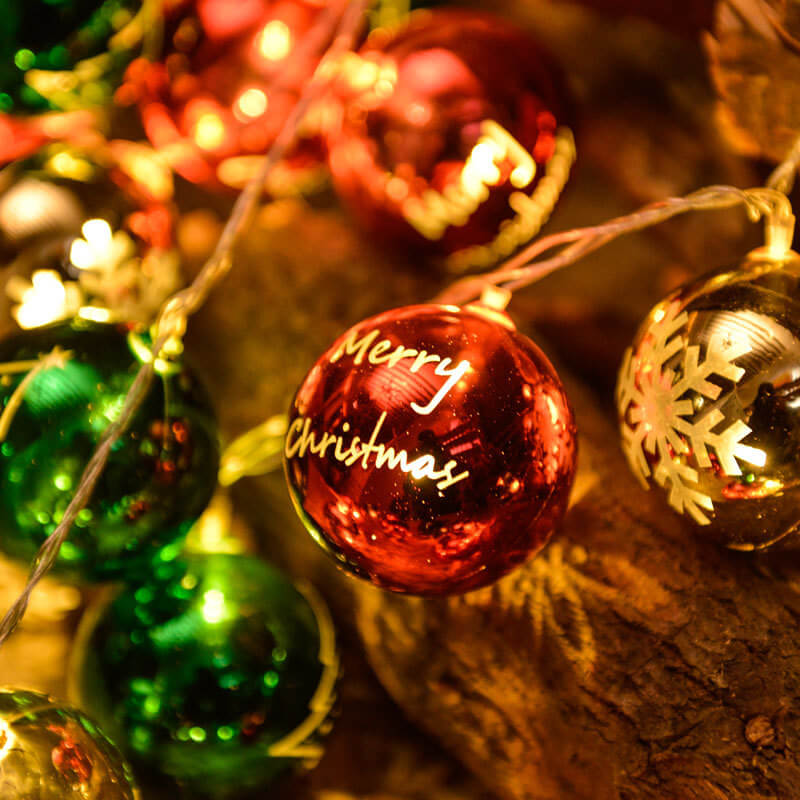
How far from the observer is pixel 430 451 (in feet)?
2.23

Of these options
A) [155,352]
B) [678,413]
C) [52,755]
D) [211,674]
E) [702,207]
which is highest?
[702,207]

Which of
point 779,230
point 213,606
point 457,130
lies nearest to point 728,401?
A: point 779,230

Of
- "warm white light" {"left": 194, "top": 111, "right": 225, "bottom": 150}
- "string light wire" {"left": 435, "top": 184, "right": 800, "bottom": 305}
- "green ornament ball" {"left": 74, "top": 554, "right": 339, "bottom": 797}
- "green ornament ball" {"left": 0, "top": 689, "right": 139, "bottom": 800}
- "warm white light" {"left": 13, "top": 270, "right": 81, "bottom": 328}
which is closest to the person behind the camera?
"green ornament ball" {"left": 0, "top": 689, "right": 139, "bottom": 800}

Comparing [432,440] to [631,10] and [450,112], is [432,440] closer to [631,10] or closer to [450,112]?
[450,112]

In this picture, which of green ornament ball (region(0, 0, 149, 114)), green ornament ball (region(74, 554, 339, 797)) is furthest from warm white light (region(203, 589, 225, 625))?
green ornament ball (region(0, 0, 149, 114))

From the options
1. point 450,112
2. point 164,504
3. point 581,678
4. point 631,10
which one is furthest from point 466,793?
A: point 631,10

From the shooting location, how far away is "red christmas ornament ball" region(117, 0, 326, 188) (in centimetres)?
→ 106

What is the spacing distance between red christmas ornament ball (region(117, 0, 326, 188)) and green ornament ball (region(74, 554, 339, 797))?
21.7 inches

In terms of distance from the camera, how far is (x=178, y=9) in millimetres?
1076

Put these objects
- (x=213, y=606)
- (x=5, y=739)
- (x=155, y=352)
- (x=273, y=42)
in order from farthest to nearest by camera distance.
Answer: (x=273, y=42) < (x=213, y=606) < (x=155, y=352) < (x=5, y=739)

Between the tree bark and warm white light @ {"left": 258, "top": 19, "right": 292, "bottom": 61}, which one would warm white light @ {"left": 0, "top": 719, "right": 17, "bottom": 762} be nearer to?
the tree bark

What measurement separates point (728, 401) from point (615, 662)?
0.30m

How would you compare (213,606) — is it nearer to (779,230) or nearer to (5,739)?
(5,739)

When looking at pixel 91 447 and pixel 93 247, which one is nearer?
pixel 91 447
